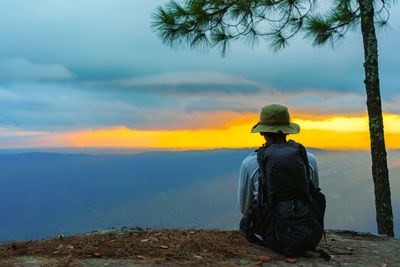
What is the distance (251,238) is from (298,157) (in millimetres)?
1414

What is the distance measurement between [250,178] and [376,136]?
4.03 meters

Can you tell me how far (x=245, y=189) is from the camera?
457cm

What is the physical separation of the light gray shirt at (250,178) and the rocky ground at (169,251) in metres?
0.61

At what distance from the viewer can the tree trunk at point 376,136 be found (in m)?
7.27

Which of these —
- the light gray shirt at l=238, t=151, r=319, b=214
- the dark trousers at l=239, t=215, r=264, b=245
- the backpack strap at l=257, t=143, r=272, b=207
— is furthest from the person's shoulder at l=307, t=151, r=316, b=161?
the dark trousers at l=239, t=215, r=264, b=245

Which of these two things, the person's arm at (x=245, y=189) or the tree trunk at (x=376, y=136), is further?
the tree trunk at (x=376, y=136)

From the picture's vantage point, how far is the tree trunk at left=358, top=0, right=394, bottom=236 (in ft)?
23.9

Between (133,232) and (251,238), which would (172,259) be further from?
(133,232)

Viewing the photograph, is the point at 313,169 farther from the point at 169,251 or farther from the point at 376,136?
the point at 376,136

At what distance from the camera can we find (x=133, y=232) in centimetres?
558

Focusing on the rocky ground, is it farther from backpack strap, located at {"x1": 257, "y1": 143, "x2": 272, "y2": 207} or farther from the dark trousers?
backpack strap, located at {"x1": 257, "y1": 143, "x2": 272, "y2": 207}

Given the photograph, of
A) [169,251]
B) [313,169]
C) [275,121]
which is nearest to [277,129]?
[275,121]

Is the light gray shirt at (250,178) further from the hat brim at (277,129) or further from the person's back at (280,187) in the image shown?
the hat brim at (277,129)

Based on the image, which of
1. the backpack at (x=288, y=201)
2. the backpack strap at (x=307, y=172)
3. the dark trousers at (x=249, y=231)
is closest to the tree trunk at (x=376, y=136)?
the backpack at (x=288, y=201)
